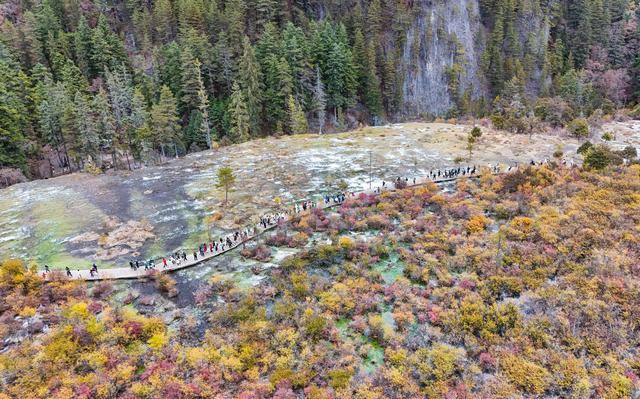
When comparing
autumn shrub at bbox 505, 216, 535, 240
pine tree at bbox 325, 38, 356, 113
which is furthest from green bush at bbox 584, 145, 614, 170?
pine tree at bbox 325, 38, 356, 113

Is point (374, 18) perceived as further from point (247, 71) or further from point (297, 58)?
point (247, 71)

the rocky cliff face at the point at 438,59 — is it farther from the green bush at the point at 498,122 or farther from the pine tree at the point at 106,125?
the pine tree at the point at 106,125

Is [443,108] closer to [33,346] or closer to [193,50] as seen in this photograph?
[193,50]

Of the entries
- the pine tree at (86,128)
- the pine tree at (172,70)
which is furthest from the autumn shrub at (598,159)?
the pine tree at (86,128)

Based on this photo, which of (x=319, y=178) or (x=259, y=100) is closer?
(x=319, y=178)

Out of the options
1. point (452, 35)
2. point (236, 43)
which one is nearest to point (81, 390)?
point (236, 43)

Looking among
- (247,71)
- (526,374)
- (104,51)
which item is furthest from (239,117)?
(526,374)

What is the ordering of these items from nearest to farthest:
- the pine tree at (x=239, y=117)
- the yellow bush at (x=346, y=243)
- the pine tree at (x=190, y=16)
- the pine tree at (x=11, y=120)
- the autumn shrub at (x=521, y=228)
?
the autumn shrub at (x=521, y=228)
the yellow bush at (x=346, y=243)
the pine tree at (x=11, y=120)
the pine tree at (x=239, y=117)
the pine tree at (x=190, y=16)
